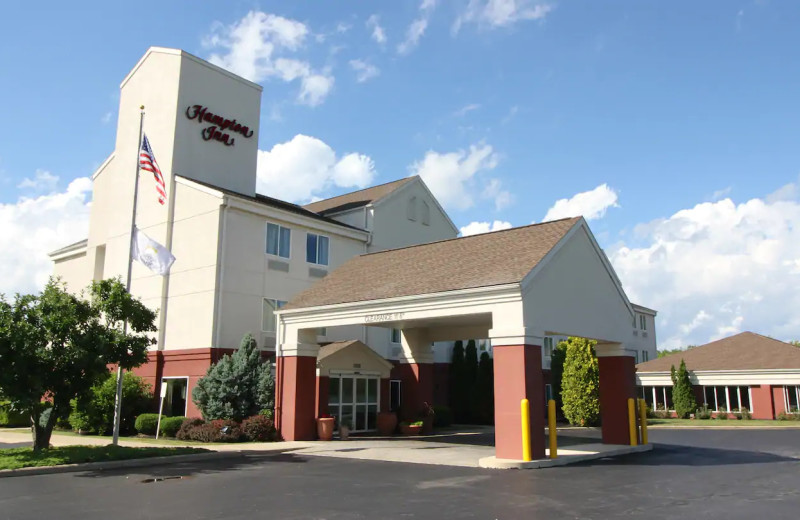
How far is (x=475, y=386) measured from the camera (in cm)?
3675

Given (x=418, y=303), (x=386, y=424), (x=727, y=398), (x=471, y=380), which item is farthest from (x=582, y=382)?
(x=418, y=303)

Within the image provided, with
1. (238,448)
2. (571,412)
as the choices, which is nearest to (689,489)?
(238,448)

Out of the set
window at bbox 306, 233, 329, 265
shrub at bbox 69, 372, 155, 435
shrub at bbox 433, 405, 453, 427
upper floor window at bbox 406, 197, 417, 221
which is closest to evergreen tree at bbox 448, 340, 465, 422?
shrub at bbox 433, 405, 453, 427

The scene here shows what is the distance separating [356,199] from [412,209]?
123 inches

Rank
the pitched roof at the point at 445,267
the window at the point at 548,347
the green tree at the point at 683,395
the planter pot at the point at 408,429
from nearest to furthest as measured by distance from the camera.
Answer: the pitched roof at the point at 445,267 → the planter pot at the point at 408,429 → the green tree at the point at 683,395 → the window at the point at 548,347

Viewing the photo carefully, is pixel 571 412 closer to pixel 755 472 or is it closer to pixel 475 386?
pixel 475 386

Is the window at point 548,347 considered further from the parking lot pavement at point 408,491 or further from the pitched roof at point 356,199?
the parking lot pavement at point 408,491

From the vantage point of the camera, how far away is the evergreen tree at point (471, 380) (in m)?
36.4

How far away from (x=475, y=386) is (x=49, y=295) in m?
24.5

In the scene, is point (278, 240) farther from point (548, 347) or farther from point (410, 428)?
point (548, 347)

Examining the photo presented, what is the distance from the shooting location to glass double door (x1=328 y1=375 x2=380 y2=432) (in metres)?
25.7

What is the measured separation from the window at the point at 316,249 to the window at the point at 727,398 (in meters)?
29.5

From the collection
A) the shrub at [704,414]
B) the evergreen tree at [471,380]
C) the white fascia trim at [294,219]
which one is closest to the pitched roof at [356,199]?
the white fascia trim at [294,219]

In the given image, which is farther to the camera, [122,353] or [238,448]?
[238,448]
